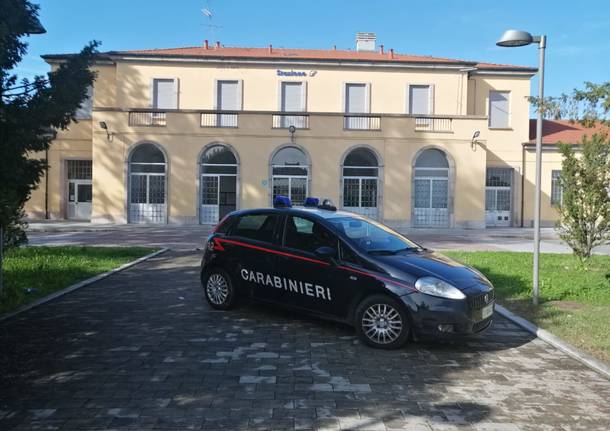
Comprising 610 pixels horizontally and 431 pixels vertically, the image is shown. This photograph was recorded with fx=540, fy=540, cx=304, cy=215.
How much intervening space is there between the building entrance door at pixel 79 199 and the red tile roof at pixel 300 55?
6.96 m

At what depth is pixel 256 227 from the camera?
25.0 feet

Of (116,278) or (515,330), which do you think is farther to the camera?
(116,278)

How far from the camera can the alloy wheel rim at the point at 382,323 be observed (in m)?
6.01

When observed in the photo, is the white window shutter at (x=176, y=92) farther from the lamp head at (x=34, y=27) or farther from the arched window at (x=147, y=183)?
the lamp head at (x=34, y=27)

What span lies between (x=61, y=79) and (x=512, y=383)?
5766 millimetres

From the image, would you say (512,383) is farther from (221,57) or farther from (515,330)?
(221,57)

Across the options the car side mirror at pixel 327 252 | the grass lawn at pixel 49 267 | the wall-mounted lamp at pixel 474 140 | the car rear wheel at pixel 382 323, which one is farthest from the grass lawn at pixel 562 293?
the wall-mounted lamp at pixel 474 140

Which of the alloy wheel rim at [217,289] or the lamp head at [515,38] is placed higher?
the lamp head at [515,38]

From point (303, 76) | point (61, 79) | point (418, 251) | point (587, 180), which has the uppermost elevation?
point (303, 76)

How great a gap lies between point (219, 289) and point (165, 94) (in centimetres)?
2422

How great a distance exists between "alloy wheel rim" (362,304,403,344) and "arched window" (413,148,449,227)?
22.5 metres

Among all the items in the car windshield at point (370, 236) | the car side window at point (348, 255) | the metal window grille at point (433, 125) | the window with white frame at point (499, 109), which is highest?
the window with white frame at point (499, 109)

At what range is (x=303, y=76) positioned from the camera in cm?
3000

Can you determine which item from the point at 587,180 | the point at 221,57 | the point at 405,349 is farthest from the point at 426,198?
the point at 405,349
